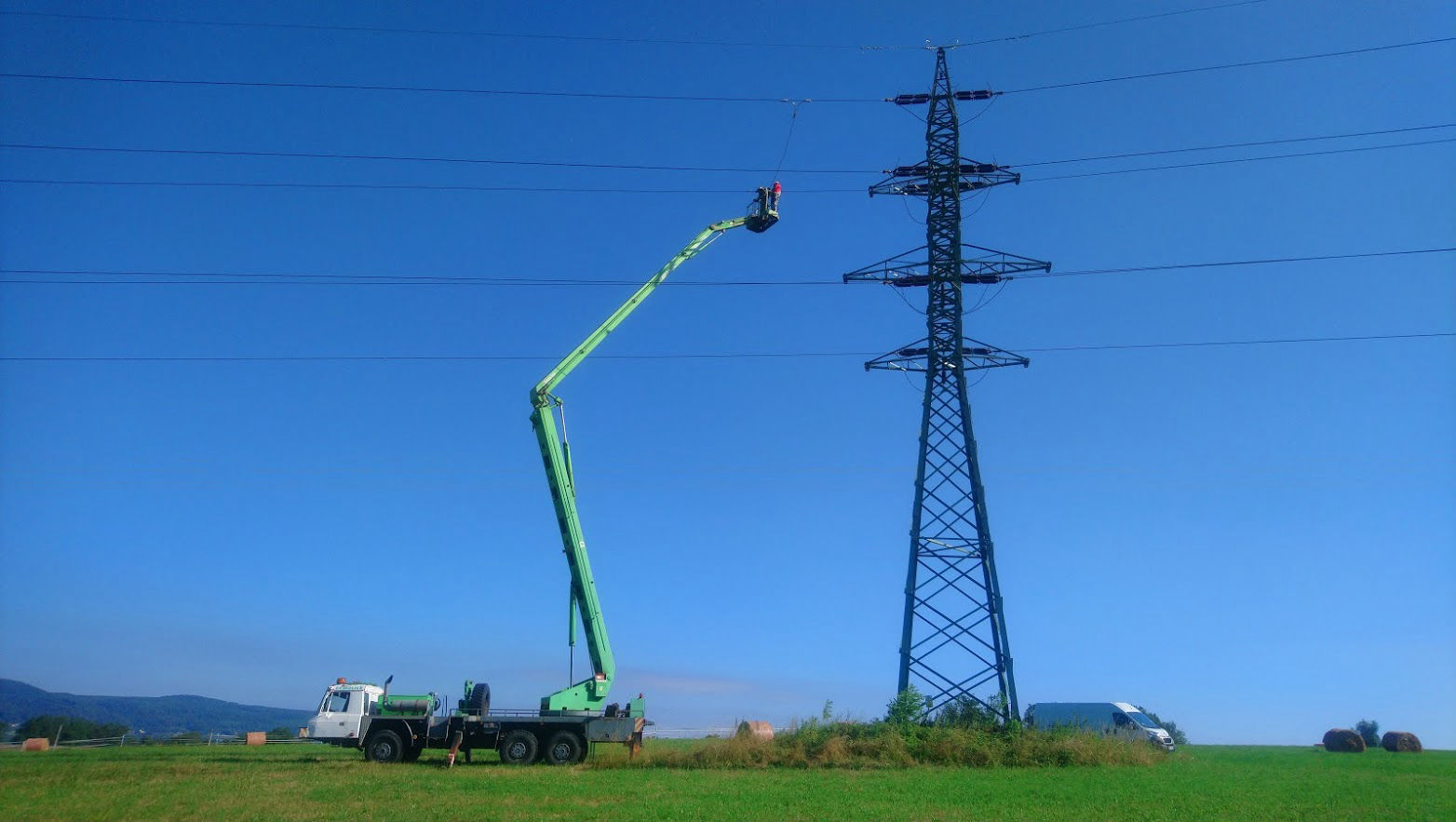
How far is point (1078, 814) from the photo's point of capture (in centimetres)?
1986

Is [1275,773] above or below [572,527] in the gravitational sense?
below

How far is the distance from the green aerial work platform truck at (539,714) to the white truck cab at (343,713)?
3cm

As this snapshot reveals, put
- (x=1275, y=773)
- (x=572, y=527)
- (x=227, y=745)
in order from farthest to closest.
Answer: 1. (x=227, y=745)
2. (x=572, y=527)
3. (x=1275, y=773)

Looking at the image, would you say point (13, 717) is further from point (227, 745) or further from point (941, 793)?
point (941, 793)

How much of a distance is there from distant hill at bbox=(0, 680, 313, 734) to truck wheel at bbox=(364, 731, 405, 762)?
2523 mm

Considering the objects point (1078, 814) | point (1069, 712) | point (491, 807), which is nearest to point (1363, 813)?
point (1078, 814)

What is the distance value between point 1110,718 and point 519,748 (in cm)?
2481

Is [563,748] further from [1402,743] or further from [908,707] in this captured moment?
[1402,743]

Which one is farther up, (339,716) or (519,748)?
(339,716)

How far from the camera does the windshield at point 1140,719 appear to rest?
4188 centimetres

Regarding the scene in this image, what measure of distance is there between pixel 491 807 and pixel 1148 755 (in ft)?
76.6

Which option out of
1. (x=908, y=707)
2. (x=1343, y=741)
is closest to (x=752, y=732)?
(x=908, y=707)

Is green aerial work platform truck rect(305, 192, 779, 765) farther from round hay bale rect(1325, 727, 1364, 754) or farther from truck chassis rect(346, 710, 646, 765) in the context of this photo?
round hay bale rect(1325, 727, 1364, 754)

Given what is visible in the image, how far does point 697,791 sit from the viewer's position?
23.0 meters
